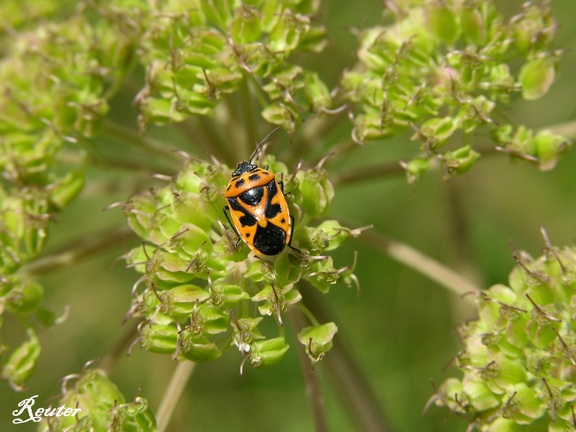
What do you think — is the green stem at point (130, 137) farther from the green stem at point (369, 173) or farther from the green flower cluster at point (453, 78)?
the green flower cluster at point (453, 78)

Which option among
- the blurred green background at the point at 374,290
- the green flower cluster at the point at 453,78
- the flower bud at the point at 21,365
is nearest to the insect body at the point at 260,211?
the green flower cluster at the point at 453,78

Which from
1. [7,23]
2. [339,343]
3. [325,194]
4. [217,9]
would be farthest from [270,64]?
[7,23]

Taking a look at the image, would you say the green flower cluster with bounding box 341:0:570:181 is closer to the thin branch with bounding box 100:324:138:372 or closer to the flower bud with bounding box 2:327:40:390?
the thin branch with bounding box 100:324:138:372

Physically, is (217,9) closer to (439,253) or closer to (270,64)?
(270,64)

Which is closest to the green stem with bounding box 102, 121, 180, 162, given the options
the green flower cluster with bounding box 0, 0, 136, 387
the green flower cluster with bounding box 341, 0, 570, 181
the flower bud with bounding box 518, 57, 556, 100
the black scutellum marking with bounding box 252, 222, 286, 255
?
the green flower cluster with bounding box 0, 0, 136, 387

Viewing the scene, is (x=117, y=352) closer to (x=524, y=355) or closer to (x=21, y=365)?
(x=21, y=365)
